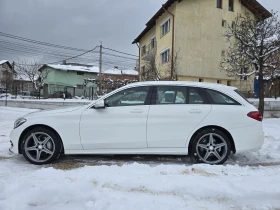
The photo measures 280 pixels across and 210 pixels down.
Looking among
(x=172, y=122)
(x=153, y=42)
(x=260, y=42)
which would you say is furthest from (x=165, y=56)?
(x=172, y=122)

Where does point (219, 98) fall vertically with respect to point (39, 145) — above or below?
above

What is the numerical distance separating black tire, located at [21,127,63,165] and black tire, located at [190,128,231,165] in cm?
250

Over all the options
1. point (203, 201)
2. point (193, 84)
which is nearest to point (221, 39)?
point (193, 84)

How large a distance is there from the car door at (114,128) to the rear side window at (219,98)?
123 cm

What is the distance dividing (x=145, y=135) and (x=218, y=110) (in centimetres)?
142

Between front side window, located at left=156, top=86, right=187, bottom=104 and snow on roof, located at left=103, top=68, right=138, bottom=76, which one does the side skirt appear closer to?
front side window, located at left=156, top=86, right=187, bottom=104

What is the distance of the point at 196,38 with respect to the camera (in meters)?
20.8

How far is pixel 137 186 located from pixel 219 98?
2.31 metres

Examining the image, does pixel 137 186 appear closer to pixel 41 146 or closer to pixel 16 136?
pixel 41 146

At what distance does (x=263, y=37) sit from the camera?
10.2 metres

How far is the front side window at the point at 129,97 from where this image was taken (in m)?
4.59

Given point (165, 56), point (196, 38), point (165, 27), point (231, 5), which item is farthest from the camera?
point (231, 5)

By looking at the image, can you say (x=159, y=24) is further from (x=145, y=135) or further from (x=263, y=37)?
(x=145, y=135)

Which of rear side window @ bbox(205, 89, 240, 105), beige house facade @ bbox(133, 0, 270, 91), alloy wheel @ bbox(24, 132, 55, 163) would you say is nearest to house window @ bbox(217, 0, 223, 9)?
beige house facade @ bbox(133, 0, 270, 91)
